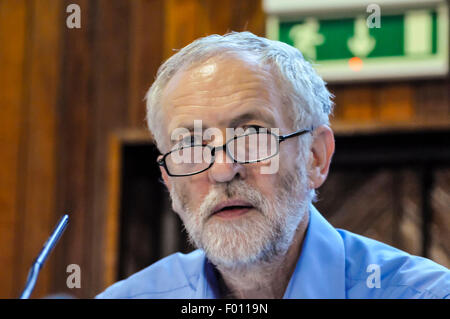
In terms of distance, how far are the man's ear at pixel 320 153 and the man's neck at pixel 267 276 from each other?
0.10 metres

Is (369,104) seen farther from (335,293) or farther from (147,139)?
(335,293)

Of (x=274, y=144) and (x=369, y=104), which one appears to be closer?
(x=274, y=144)

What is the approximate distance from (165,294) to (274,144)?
456 mm

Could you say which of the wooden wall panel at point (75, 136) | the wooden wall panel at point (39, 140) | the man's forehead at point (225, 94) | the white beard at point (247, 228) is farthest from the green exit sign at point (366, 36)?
the white beard at point (247, 228)

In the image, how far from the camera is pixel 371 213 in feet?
9.63

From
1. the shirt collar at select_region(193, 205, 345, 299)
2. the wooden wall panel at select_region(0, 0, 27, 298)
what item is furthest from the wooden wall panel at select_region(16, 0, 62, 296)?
the shirt collar at select_region(193, 205, 345, 299)

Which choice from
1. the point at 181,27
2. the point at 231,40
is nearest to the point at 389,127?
the point at 181,27

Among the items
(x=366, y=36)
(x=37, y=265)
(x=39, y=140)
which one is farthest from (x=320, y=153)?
(x=39, y=140)

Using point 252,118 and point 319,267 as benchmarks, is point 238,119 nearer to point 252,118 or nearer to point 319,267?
point 252,118

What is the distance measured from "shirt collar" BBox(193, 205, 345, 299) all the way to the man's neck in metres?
0.03

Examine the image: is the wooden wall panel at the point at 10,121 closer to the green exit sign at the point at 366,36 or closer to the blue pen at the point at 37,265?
the green exit sign at the point at 366,36

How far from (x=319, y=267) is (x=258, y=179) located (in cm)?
22

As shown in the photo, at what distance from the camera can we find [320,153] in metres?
1.39
